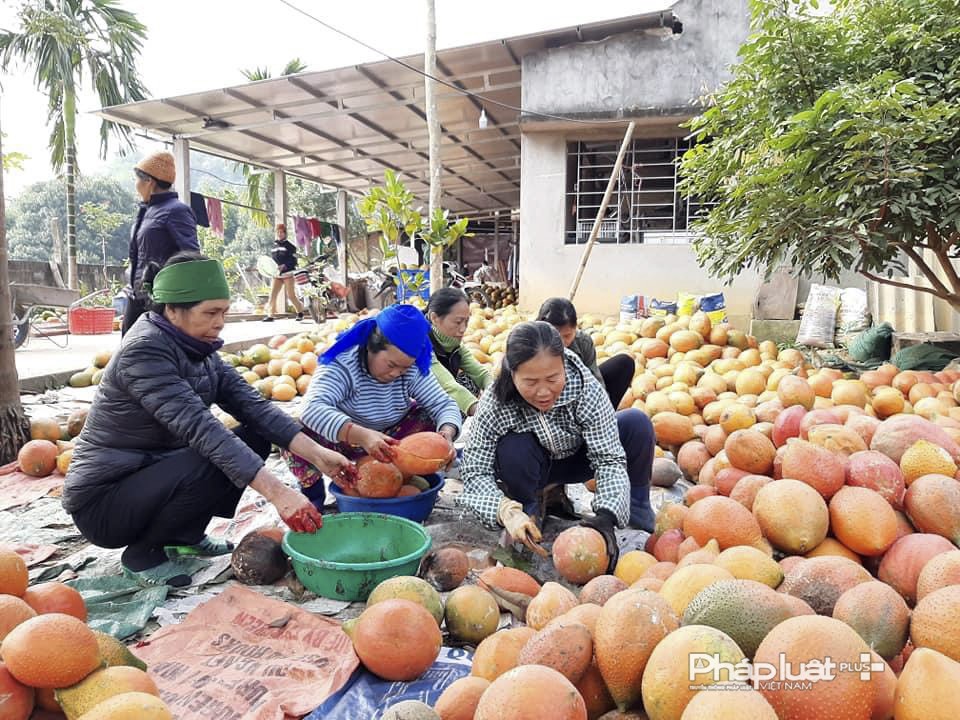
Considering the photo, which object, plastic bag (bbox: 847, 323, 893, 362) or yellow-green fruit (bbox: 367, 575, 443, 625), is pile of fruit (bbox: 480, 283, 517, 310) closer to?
plastic bag (bbox: 847, 323, 893, 362)

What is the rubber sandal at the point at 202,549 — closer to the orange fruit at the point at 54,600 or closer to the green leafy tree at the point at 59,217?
the orange fruit at the point at 54,600

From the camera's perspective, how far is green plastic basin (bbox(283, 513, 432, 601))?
7.52 ft

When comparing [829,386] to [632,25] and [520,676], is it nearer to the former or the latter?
[520,676]

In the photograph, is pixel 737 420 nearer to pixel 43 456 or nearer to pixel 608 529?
Answer: pixel 608 529

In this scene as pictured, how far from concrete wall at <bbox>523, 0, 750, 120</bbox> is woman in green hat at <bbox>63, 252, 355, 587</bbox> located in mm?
7244

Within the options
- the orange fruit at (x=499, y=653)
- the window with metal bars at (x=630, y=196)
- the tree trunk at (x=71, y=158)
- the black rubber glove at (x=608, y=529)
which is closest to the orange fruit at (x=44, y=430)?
the black rubber glove at (x=608, y=529)

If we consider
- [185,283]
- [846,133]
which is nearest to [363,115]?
[846,133]

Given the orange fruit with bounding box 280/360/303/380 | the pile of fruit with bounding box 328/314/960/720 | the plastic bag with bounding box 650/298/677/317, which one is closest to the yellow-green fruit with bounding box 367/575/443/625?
the pile of fruit with bounding box 328/314/960/720

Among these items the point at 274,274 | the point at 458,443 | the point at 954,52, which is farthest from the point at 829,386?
the point at 274,274

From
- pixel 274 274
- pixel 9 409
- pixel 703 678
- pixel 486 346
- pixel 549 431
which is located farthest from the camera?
pixel 274 274

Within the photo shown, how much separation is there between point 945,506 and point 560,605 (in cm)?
122

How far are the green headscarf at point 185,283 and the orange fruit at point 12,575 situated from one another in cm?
98

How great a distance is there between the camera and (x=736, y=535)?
78.4 inches

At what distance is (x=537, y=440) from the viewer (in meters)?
2.75
